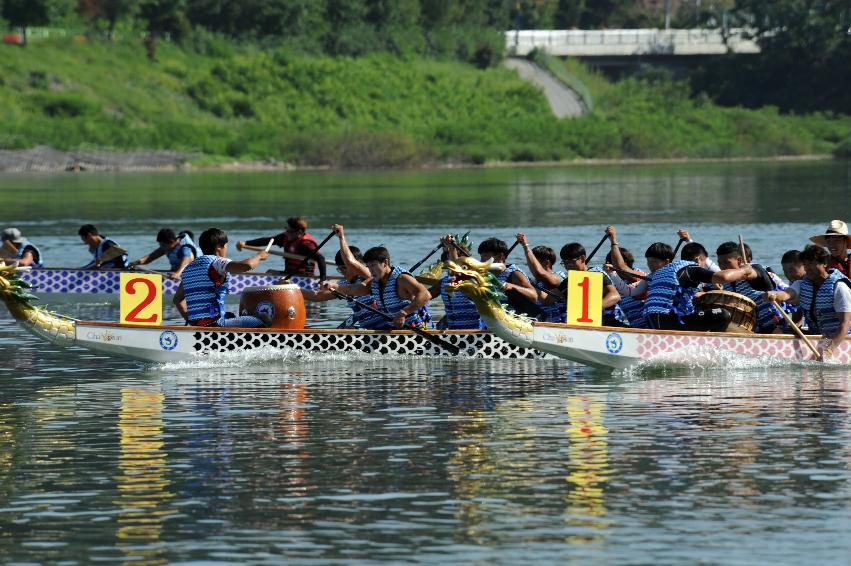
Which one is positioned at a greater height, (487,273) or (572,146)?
(572,146)

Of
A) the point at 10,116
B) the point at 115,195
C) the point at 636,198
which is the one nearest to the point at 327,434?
the point at 636,198

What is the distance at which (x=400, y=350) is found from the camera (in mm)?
22672

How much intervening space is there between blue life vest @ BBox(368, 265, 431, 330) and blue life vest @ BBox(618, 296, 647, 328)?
8.36 feet

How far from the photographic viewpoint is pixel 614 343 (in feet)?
68.9

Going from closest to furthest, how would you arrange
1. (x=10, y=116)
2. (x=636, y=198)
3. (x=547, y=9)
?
(x=636, y=198)
(x=10, y=116)
(x=547, y=9)

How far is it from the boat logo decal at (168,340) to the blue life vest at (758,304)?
22.8ft

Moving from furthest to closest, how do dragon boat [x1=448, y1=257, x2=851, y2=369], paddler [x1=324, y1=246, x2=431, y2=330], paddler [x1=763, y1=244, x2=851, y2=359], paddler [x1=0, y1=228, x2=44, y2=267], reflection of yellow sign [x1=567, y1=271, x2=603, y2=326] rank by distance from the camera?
paddler [x1=0, y1=228, x2=44, y2=267] → paddler [x1=324, y1=246, x2=431, y2=330] → paddler [x1=763, y1=244, x2=851, y2=359] → reflection of yellow sign [x1=567, y1=271, x2=603, y2=326] → dragon boat [x1=448, y1=257, x2=851, y2=369]

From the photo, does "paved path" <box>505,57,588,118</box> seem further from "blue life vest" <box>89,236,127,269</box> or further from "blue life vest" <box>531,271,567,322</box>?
"blue life vest" <box>531,271,567,322</box>

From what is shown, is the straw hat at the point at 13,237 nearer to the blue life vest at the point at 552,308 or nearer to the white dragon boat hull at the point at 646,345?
the blue life vest at the point at 552,308

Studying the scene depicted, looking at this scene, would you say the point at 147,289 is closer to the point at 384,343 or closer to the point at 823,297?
the point at 384,343

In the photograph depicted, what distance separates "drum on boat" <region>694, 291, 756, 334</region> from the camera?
2147 cm

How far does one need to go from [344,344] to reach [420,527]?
356 inches

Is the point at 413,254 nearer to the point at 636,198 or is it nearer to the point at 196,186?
the point at 636,198

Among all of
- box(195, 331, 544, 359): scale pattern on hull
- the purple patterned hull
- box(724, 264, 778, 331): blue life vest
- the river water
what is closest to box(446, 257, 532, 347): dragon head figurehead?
the river water
